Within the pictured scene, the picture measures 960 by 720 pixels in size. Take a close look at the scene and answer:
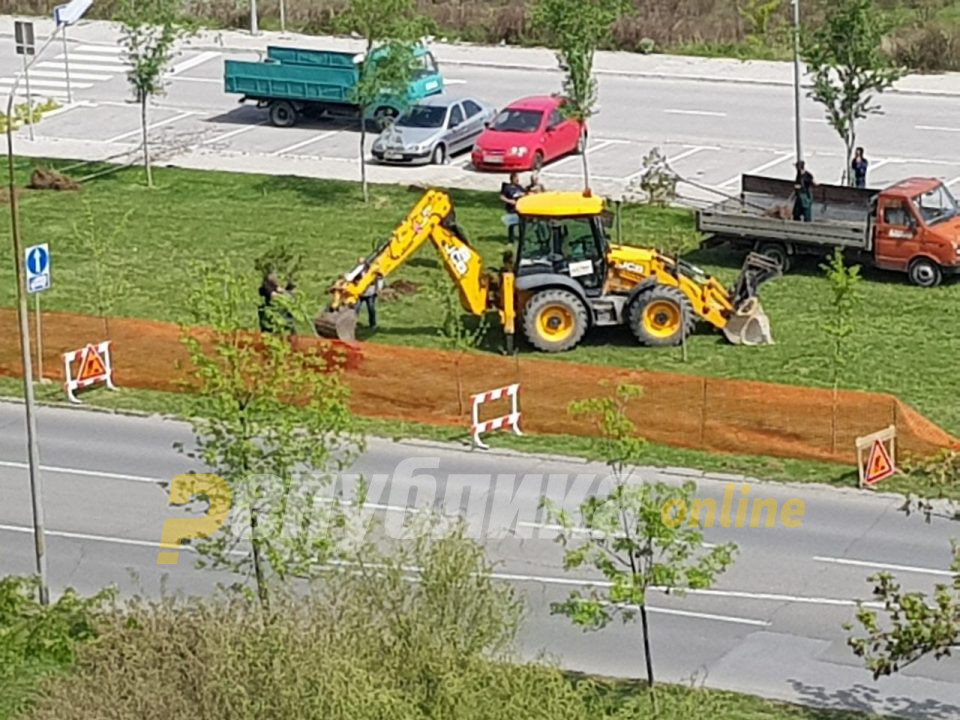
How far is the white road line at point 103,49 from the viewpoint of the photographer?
6212 cm

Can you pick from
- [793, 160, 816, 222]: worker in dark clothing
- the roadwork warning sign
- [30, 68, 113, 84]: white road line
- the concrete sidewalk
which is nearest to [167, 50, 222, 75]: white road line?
the concrete sidewalk

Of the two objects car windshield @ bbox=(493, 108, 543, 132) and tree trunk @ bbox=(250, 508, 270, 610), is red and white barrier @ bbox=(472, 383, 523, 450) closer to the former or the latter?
tree trunk @ bbox=(250, 508, 270, 610)

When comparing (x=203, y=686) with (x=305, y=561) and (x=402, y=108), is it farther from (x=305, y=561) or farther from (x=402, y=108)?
(x=402, y=108)

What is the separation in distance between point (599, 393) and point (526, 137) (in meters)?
16.9

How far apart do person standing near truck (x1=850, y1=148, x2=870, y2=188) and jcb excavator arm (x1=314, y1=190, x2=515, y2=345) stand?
1041 cm

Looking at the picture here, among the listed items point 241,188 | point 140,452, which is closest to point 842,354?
point 140,452

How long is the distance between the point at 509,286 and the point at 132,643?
1456cm

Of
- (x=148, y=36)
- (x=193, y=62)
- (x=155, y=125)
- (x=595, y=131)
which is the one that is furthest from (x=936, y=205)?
(x=193, y=62)

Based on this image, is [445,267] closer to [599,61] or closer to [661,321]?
[661,321]

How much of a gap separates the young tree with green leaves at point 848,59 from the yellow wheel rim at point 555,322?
986cm

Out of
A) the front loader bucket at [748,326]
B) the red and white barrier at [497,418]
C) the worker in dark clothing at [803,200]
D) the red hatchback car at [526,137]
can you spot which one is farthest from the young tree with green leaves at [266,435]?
the red hatchback car at [526,137]

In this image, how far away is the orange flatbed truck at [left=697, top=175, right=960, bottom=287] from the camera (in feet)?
127

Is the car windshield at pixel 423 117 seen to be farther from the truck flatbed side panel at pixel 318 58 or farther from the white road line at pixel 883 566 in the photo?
the white road line at pixel 883 566

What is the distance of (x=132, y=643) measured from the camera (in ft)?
70.9
